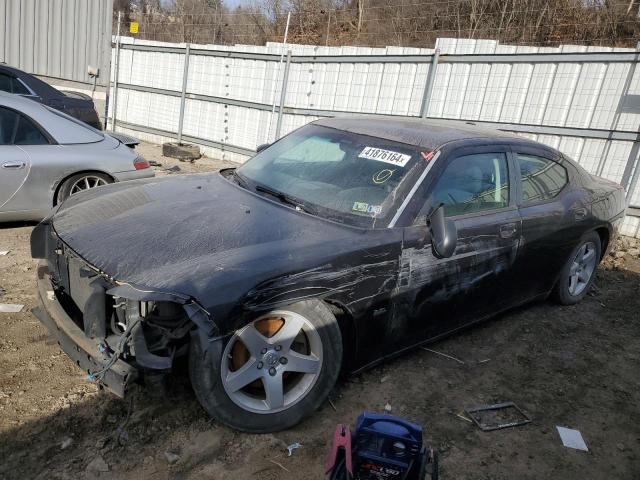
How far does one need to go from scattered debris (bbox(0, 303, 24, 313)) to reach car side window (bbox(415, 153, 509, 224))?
2.92 metres

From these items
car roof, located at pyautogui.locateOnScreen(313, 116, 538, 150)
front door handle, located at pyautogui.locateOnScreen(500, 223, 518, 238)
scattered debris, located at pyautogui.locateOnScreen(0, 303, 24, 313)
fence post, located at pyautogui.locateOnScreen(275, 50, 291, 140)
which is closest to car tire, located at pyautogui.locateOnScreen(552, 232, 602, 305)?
front door handle, located at pyautogui.locateOnScreen(500, 223, 518, 238)

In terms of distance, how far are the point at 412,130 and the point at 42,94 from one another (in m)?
Answer: 6.78

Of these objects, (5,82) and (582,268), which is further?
(5,82)

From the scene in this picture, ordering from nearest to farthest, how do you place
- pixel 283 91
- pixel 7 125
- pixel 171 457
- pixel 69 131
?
→ pixel 171 457, pixel 7 125, pixel 69 131, pixel 283 91

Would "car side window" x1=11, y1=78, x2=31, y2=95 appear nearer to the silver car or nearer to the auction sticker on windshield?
the silver car

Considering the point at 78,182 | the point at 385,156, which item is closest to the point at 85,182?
the point at 78,182

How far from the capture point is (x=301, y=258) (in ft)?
8.43

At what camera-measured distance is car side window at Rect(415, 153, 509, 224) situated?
10.6ft

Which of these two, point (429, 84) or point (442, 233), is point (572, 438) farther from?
point (429, 84)

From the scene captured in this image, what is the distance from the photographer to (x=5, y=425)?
250 centimetres

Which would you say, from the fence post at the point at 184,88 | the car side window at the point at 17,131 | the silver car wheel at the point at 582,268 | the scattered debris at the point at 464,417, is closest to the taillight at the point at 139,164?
the car side window at the point at 17,131

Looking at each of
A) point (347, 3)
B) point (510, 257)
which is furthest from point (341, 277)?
point (347, 3)

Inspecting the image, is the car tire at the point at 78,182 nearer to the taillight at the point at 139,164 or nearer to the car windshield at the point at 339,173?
the taillight at the point at 139,164

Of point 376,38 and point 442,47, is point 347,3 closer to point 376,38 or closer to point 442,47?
point 376,38
